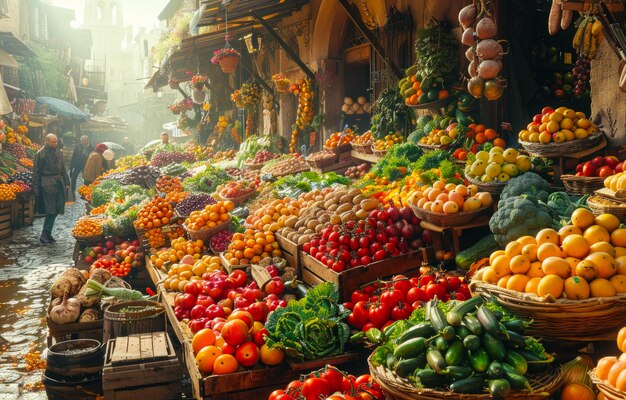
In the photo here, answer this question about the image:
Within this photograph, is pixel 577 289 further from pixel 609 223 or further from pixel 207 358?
pixel 207 358

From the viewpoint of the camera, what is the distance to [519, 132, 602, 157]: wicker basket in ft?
17.9

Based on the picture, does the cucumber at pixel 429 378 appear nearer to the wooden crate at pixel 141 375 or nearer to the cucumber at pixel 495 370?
the cucumber at pixel 495 370

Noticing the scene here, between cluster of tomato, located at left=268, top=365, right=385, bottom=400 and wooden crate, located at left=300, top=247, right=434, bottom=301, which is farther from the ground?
wooden crate, located at left=300, top=247, right=434, bottom=301

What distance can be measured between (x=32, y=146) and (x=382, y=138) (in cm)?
1679

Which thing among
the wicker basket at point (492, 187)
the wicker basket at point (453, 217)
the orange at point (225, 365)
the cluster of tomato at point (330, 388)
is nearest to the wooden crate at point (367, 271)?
the wicker basket at point (453, 217)

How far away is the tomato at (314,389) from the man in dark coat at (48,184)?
10270mm

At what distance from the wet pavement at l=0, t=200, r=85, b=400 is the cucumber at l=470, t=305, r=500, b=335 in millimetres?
3957

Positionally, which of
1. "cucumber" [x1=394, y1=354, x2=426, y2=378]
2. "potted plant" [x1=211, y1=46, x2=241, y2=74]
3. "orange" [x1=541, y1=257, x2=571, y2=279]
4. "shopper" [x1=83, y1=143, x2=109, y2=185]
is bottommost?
"cucumber" [x1=394, y1=354, x2=426, y2=378]

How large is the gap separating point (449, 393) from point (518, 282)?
88cm

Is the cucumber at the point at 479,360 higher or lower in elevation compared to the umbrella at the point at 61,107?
lower

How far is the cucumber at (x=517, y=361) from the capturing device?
9.61 ft

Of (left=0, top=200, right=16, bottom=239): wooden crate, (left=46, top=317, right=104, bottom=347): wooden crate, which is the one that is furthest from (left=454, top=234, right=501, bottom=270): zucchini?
(left=0, top=200, right=16, bottom=239): wooden crate

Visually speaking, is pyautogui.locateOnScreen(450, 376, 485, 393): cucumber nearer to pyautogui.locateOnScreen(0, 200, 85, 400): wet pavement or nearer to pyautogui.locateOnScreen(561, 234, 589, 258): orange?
pyautogui.locateOnScreen(561, 234, 589, 258): orange

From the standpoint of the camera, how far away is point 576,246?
11.3ft
